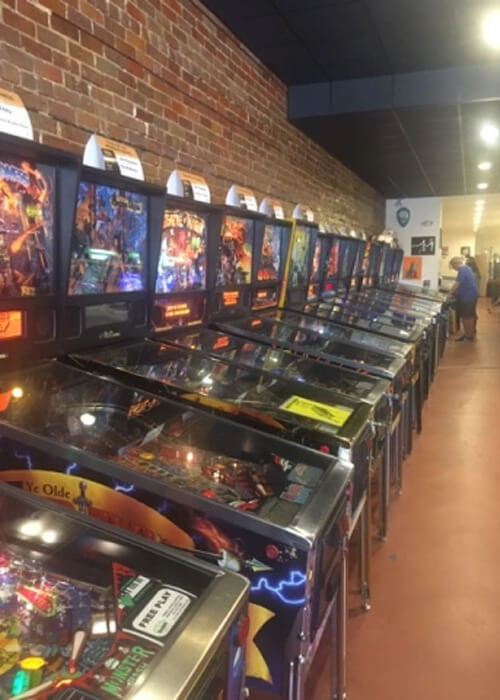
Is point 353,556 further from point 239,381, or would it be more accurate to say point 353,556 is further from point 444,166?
point 444,166

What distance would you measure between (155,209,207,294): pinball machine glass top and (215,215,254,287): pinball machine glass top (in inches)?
6.2

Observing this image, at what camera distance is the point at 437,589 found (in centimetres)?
246

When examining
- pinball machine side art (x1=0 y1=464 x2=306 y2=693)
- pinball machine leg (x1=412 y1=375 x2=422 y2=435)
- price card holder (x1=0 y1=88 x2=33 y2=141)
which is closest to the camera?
pinball machine side art (x1=0 y1=464 x2=306 y2=693)

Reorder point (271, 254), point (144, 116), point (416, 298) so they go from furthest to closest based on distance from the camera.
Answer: point (416, 298) → point (271, 254) → point (144, 116)

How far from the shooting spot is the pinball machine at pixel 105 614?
77cm

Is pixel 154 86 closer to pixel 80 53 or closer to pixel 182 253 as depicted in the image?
pixel 80 53

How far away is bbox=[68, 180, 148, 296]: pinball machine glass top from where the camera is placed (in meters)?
1.83

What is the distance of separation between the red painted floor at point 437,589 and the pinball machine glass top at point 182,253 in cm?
151

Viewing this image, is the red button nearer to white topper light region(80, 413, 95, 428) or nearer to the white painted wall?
white topper light region(80, 413, 95, 428)

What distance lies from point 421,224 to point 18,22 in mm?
9338

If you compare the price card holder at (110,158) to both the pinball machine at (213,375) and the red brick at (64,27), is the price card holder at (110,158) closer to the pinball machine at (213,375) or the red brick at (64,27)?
the pinball machine at (213,375)

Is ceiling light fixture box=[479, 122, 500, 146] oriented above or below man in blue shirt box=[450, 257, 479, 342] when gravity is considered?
Result: above

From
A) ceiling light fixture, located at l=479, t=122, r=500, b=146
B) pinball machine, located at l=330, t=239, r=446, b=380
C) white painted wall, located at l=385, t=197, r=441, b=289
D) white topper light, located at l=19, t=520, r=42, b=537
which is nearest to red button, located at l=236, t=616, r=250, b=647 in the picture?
white topper light, located at l=19, t=520, r=42, b=537

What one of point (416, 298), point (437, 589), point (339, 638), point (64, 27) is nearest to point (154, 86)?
point (64, 27)
